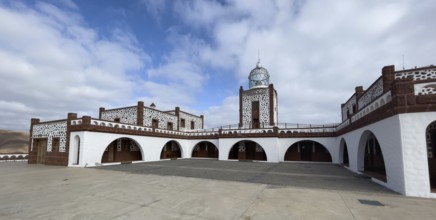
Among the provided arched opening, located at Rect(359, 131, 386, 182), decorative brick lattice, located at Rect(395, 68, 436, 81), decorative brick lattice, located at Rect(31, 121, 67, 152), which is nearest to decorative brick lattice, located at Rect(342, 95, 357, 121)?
arched opening, located at Rect(359, 131, 386, 182)

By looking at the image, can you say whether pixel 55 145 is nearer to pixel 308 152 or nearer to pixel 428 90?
pixel 428 90

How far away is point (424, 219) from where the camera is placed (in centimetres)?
394

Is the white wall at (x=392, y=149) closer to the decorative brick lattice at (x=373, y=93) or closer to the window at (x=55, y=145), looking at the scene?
the decorative brick lattice at (x=373, y=93)

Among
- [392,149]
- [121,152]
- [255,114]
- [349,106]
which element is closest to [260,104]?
[255,114]

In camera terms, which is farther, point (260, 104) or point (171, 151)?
point (171, 151)

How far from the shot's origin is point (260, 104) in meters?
20.8

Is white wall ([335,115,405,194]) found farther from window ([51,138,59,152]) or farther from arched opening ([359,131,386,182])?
window ([51,138,59,152])

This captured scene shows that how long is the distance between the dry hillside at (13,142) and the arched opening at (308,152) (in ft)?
121

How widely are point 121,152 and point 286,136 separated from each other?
13905 millimetres

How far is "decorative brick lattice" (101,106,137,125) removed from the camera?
60.8 ft

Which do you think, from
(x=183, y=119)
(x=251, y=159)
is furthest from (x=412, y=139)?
(x=183, y=119)

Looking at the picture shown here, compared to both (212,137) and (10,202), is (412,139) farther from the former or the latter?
(212,137)

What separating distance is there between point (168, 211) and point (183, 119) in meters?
19.9

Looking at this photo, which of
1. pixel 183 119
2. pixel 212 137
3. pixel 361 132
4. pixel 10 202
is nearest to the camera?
pixel 10 202
